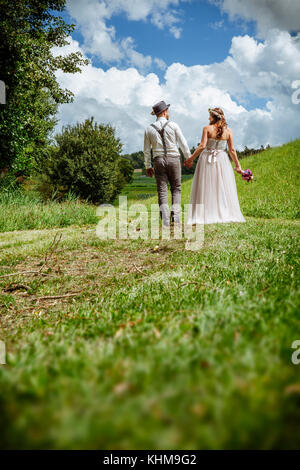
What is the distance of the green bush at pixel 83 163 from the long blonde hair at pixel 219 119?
21.1 metres

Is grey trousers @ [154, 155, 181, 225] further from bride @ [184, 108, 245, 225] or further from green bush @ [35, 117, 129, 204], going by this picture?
green bush @ [35, 117, 129, 204]

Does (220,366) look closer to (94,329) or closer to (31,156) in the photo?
(94,329)

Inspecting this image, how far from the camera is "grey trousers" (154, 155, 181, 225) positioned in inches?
266

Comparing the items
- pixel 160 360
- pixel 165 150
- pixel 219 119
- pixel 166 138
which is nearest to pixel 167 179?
pixel 165 150

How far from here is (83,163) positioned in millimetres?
27000

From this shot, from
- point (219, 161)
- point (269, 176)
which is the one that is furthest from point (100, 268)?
point (269, 176)

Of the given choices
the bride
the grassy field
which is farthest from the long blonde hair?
the grassy field

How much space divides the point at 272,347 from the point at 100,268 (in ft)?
10.5

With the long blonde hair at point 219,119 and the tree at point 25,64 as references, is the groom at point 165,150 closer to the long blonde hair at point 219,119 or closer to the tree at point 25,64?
the long blonde hair at point 219,119

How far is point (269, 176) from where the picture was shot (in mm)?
12805

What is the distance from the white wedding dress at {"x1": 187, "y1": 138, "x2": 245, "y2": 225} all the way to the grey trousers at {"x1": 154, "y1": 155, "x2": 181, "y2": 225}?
67cm

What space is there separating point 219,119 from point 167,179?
1.97 meters

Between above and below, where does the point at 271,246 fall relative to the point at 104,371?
above

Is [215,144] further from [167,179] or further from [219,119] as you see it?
[167,179]
